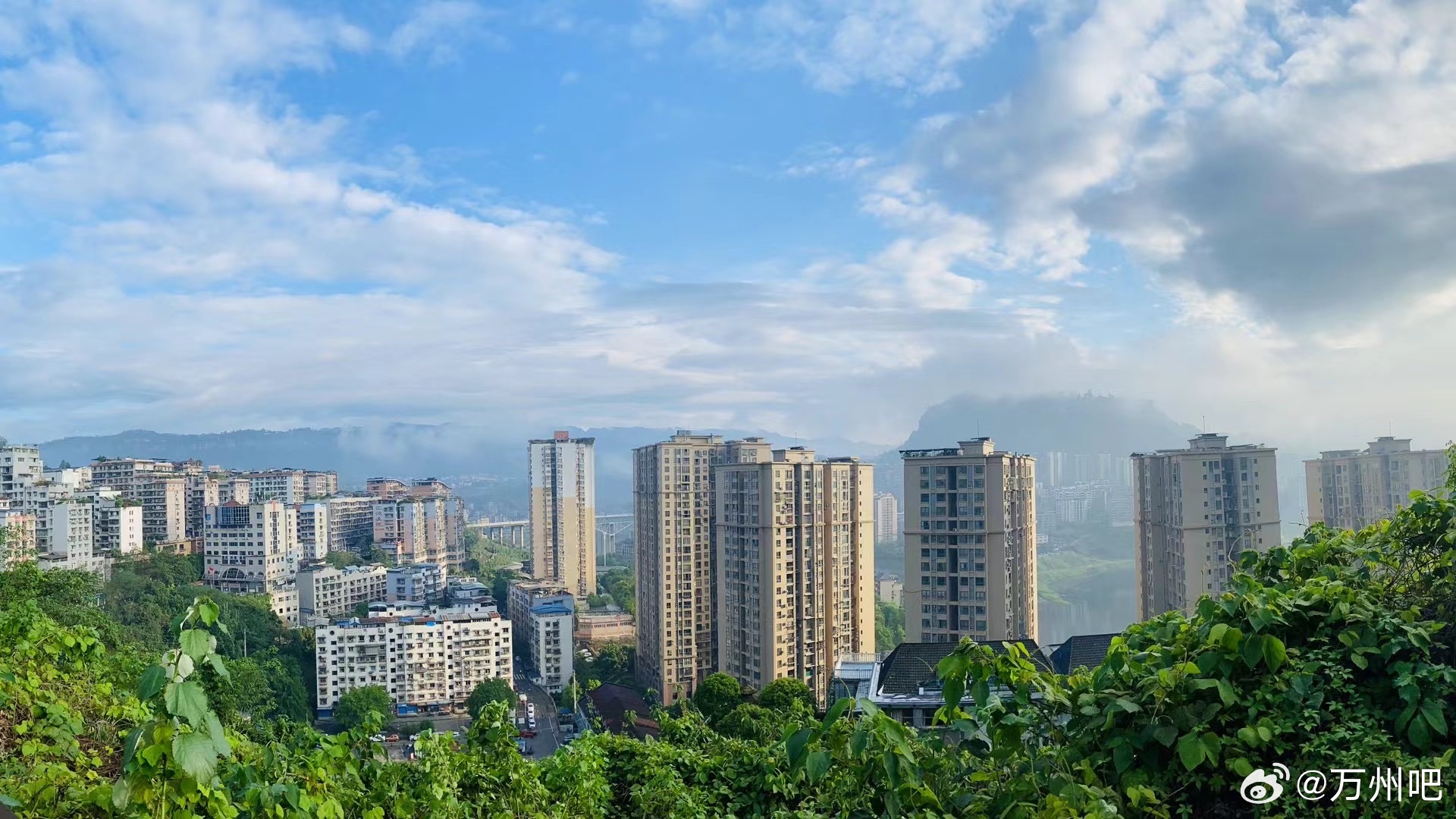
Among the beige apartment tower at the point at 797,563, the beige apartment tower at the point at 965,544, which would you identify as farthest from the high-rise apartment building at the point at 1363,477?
the beige apartment tower at the point at 797,563

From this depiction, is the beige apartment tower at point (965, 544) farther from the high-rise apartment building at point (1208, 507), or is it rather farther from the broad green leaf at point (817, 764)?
the broad green leaf at point (817, 764)

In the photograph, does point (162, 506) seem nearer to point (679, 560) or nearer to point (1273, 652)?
point (679, 560)

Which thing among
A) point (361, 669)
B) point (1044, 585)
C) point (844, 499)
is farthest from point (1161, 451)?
point (361, 669)

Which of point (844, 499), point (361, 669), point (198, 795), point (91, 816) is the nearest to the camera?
point (198, 795)

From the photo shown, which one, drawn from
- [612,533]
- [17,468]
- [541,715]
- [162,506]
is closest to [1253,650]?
[541,715]

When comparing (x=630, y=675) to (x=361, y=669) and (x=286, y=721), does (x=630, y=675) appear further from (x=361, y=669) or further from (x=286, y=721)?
(x=286, y=721)

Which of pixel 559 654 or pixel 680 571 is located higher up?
pixel 680 571
